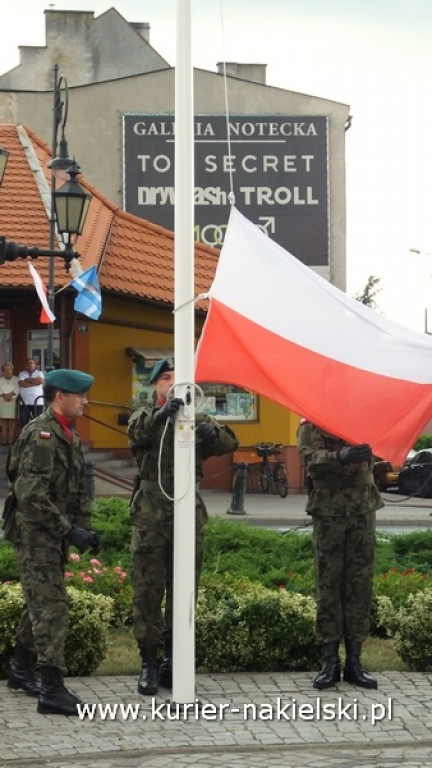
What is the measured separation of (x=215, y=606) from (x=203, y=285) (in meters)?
22.6

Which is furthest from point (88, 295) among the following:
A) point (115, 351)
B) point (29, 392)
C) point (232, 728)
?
point (232, 728)

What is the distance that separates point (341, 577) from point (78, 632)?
5.13 feet

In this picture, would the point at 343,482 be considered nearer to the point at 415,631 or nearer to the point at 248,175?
the point at 415,631

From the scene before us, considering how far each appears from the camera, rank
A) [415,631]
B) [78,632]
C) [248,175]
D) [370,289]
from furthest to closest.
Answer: [370,289]
[248,175]
[415,631]
[78,632]

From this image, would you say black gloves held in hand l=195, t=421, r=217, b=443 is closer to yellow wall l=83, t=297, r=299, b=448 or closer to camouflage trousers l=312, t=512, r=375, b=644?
camouflage trousers l=312, t=512, r=375, b=644

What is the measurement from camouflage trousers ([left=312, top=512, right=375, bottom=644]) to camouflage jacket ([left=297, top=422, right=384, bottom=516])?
0.06m

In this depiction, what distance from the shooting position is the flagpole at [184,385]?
25.4 feet

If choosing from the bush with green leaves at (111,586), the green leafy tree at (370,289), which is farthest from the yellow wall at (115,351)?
the green leafy tree at (370,289)

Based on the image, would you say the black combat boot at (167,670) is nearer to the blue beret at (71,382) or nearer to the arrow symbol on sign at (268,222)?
the blue beret at (71,382)

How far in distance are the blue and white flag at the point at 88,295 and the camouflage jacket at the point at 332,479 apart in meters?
15.5

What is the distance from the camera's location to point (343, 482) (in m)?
8.30

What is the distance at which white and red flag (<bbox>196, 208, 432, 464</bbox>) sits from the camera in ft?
26.3

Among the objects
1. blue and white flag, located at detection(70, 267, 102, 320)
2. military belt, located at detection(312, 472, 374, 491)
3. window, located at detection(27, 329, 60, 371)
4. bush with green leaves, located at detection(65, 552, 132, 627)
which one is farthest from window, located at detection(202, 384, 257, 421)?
military belt, located at detection(312, 472, 374, 491)

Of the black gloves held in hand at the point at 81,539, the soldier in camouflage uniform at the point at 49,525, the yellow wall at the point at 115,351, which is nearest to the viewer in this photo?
the soldier in camouflage uniform at the point at 49,525
